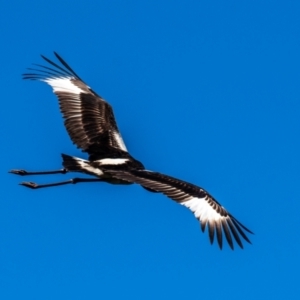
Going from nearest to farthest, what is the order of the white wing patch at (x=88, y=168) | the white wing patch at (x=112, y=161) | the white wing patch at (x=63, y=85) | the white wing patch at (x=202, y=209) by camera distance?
the white wing patch at (x=202, y=209) → the white wing patch at (x=88, y=168) → the white wing patch at (x=112, y=161) → the white wing patch at (x=63, y=85)

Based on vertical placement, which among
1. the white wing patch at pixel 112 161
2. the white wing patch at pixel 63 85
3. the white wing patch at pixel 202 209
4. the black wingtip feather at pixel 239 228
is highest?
the white wing patch at pixel 63 85

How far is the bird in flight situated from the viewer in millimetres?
19594

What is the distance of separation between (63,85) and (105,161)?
2.97m

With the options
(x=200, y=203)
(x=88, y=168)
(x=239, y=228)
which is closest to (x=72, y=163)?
(x=88, y=168)

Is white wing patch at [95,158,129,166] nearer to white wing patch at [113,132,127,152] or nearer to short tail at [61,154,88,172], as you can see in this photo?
short tail at [61,154,88,172]

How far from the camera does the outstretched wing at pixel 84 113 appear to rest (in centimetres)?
2333

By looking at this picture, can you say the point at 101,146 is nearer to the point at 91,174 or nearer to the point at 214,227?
the point at 91,174

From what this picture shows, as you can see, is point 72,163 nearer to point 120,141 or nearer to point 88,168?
point 88,168

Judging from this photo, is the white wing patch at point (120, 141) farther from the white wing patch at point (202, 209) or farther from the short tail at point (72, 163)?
the white wing patch at point (202, 209)

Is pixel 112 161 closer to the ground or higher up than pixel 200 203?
higher up

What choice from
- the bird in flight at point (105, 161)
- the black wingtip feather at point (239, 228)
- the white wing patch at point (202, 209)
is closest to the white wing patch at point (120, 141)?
the bird in flight at point (105, 161)

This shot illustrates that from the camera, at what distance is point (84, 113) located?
2380 cm

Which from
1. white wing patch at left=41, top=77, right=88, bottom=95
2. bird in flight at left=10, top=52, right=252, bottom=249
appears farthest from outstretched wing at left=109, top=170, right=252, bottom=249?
white wing patch at left=41, top=77, right=88, bottom=95

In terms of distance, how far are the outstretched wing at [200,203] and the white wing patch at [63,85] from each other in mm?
4420
